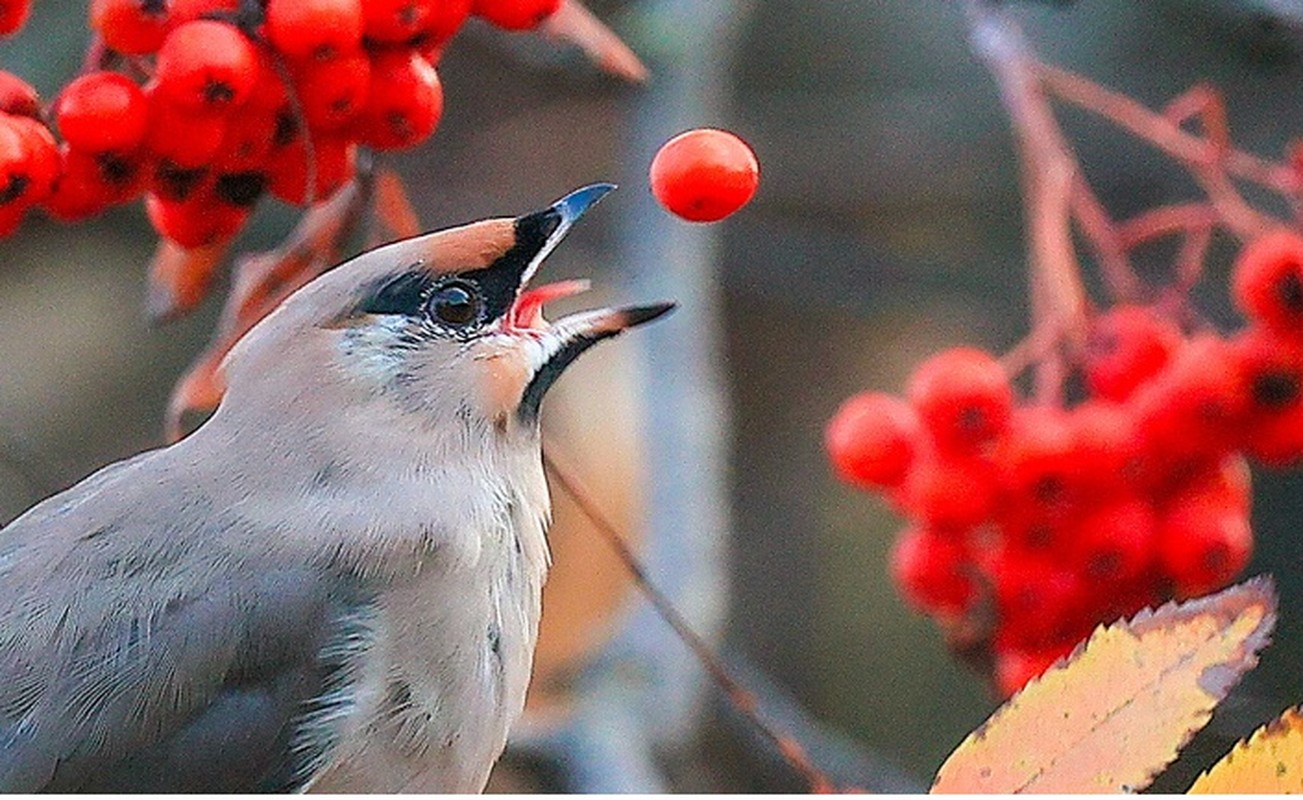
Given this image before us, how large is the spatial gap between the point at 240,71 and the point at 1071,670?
658 millimetres

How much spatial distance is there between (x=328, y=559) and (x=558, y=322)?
0.88ft

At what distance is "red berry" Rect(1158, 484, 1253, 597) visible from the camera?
1945 millimetres

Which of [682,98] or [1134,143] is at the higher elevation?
[682,98]

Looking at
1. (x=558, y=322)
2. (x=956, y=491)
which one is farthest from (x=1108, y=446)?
(x=558, y=322)

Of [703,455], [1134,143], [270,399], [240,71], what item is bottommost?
[1134,143]

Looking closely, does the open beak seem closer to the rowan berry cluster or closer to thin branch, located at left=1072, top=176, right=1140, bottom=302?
the rowan berry cluster

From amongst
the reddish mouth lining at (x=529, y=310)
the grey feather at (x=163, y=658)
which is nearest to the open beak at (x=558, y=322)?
the reddish mouth lining at (x=529, y=310)

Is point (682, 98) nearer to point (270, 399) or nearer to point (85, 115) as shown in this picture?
point (270, 399)

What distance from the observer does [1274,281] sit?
187cm

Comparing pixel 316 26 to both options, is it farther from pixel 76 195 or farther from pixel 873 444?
pixel 873 444

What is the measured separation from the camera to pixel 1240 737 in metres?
0.98

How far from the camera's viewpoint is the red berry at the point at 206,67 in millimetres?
1318

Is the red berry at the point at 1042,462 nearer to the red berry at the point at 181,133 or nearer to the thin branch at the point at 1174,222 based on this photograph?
the thin branch at the point at 1174,222

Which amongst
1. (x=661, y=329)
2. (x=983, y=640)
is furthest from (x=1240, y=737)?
(x=661, y=329)
